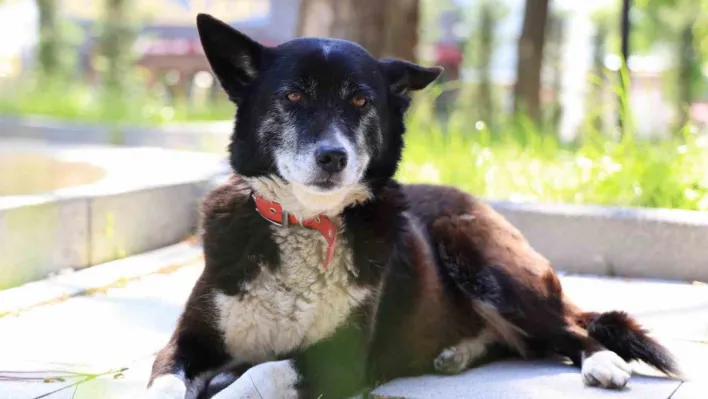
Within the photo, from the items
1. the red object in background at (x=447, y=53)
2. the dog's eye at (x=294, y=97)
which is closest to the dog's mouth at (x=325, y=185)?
the dog's eye at (x=294, y=97)

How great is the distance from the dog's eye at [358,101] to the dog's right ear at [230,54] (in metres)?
0.42

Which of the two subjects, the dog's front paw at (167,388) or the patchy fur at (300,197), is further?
the patchy fur at (300,197)

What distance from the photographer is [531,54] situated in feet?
47.3

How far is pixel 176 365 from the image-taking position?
117 inches

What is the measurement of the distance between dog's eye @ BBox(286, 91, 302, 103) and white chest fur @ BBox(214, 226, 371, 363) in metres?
0.54

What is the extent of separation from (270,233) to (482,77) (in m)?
17.9

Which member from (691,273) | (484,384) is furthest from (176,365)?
(691,273)

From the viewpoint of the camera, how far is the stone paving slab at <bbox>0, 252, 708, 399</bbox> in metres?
3.31

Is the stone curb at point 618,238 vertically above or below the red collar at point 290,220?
below

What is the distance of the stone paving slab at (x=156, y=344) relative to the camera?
3.31 meters

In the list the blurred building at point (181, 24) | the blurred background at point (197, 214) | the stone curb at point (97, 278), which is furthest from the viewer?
the blurred building at point (181, 24)

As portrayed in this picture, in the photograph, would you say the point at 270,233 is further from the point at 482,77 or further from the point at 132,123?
the point at 482,77

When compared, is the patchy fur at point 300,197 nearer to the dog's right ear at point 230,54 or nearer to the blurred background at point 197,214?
the dog's right ear at point 230,54

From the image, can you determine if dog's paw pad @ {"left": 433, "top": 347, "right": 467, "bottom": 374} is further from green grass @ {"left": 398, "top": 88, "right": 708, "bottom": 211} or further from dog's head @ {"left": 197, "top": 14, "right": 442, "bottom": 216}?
green grass @ {"left": 398, "top": 88, "right": 708, "bottom": 211}
